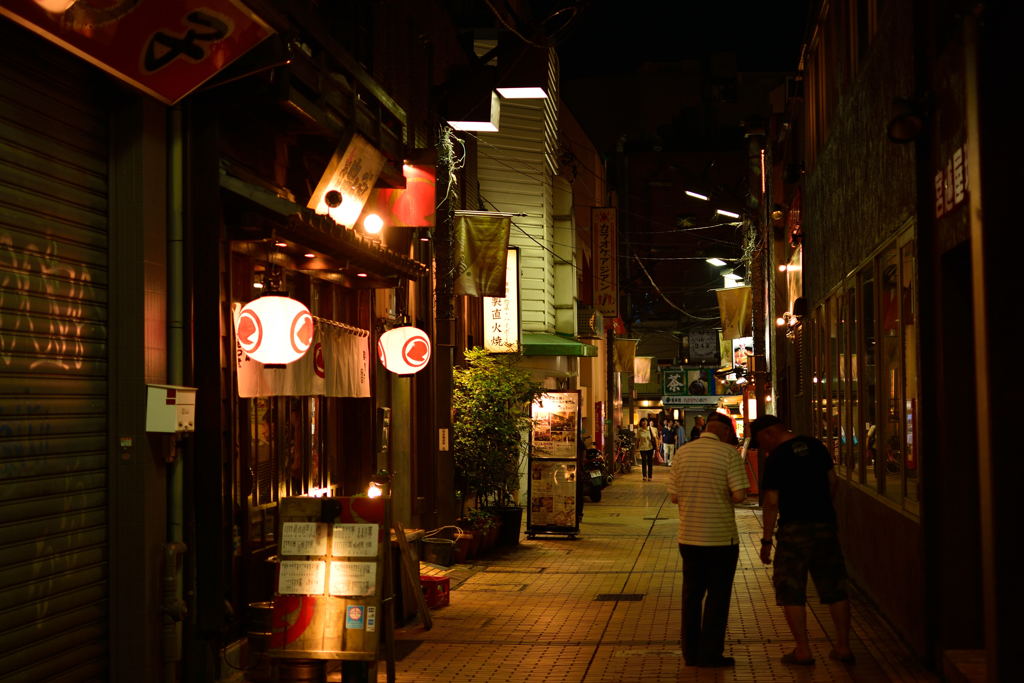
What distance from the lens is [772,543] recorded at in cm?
1052

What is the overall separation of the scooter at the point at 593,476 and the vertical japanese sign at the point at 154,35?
74.0 feet

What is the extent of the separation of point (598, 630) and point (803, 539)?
300 cm

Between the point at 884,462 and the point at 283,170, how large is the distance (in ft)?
23.7

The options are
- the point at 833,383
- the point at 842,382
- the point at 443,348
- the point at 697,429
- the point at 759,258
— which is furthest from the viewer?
the point at 759,258

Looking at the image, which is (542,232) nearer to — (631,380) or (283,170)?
(283,170)

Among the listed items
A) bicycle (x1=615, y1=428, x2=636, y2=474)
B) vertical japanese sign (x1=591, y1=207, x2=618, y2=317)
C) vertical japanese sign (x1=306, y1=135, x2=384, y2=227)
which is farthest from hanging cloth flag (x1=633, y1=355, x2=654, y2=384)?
vertical japanese sign (x1=306, y1=135, x2=384, y2=227)

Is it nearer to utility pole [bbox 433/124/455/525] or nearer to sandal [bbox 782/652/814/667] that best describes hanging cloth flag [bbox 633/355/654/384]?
utility pole [bbox 433/124/455/525]

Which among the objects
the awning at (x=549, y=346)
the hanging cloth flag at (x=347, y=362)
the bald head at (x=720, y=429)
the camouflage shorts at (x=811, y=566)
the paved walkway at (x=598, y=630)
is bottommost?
the paved walkway at (x=598, y=630)

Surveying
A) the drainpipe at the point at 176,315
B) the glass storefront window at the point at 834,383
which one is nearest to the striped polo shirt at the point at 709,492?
the drainpipe at the point at 176,315

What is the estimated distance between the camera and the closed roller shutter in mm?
7293

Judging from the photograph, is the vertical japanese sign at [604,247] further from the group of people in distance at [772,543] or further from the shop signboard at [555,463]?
the group of people in distance at [772,543]

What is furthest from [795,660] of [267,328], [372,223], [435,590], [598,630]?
[372,223]

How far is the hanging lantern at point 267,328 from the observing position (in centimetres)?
1013

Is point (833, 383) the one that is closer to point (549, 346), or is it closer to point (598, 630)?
point (598, 630)
